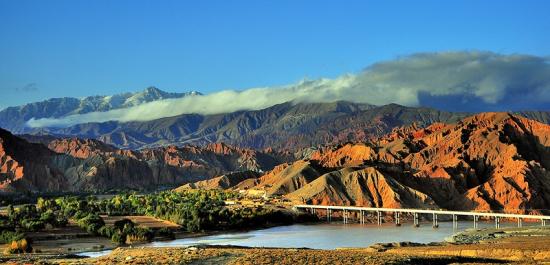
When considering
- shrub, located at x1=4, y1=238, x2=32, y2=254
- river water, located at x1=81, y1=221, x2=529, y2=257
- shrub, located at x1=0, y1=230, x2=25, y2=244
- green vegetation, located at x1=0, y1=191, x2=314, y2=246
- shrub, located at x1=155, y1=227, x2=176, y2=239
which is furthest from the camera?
shrub, located at x1=155, y1=227, x2=176, y2=239

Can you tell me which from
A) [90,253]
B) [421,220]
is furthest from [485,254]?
[421,220]

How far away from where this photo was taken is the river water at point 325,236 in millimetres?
111750

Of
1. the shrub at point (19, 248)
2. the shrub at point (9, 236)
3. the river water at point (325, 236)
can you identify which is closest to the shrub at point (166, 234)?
the river water at point (325, 236)

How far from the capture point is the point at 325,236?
428 ft

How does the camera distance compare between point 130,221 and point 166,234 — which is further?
point 130,221

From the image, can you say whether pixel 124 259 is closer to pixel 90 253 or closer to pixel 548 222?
pixel 90 253

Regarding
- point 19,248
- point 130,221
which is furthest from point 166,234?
point 19,248

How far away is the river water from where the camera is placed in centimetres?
11175

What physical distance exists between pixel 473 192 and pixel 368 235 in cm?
7224

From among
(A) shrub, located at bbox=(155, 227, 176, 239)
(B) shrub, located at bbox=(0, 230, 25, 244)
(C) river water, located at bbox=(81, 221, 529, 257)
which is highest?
(B) shrub, located at bbox=(0, 230, 25, 244)

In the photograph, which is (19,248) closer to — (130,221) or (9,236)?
(9,236)

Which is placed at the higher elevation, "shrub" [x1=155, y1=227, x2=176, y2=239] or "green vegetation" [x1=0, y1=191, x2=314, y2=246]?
"green vegetation" [x1=0, y1=191, x2=314, y2=246]

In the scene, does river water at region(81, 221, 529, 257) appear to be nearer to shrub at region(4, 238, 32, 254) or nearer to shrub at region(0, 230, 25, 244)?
shrub at region(4, 238, 32, 254)

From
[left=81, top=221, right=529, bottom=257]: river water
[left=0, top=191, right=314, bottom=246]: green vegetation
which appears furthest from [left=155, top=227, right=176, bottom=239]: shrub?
[left=81, top=221, right=529, bottom=257]: river water
